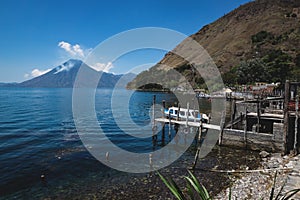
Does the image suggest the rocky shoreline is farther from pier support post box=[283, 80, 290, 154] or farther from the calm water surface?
the calm water surface

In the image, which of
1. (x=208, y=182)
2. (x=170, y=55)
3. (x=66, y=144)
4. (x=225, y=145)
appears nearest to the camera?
(x=208, y=182)

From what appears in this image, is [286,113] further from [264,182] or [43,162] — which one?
[43,162]

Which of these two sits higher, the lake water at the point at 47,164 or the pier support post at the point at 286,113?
the pier support post at the point at 286,113

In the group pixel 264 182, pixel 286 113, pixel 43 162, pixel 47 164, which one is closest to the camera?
pixel 264 182

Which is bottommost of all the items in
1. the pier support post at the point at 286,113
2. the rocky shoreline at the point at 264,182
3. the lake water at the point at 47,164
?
the lake water at the point at 47,164

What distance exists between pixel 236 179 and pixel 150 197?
4.86m

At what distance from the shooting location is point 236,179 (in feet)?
38.7

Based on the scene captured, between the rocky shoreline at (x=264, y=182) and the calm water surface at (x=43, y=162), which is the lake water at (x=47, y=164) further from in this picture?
the rocky shoreline at (x=264, y=182)

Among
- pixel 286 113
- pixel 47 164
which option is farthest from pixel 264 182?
pixel 47 164

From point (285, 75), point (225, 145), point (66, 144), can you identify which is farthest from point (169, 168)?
point (285, 75)

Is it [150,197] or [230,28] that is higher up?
[230,28]

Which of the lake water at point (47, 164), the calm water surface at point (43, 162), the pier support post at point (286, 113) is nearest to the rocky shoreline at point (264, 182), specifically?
the pier support post at point (286, 113)

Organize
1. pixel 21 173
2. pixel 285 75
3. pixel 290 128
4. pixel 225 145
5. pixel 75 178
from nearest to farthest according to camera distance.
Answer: pixel 75 178 → pixel 21 173 → pixel 290 128 → pixel 225 145 → pixel 285 75

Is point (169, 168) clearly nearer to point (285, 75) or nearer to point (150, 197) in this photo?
point (150, 197)
